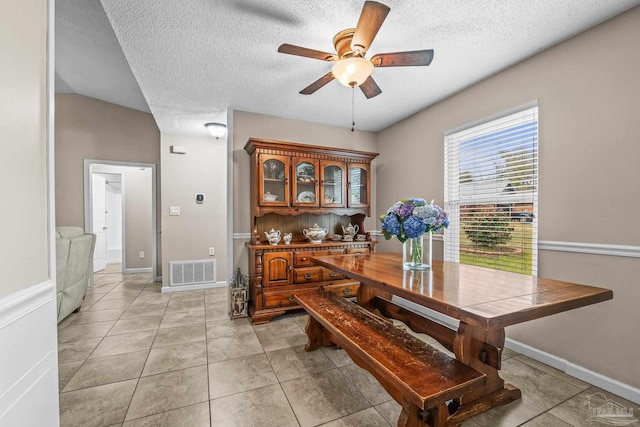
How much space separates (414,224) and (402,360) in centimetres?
82

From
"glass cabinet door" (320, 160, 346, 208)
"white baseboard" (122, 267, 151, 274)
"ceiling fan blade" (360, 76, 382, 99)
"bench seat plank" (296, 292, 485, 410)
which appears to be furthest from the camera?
"white baseboard" (122, 267, 151, 274)

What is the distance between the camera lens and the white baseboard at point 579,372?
5.53 feet

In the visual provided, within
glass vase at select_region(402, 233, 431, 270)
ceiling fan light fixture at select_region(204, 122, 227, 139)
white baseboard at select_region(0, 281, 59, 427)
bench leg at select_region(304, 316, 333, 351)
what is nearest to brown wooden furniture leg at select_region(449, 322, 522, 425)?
glass vase at select_region(402, 233, 431, 270)

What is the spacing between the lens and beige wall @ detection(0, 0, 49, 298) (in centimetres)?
82

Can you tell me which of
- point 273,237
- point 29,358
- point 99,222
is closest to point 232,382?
point 29,358

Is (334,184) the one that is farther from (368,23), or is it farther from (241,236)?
(368,23)

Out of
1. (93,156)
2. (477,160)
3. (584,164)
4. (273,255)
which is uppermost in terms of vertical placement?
(93,156)

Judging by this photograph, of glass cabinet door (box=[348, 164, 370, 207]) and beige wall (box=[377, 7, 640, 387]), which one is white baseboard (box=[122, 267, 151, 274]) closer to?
glass cabinet door (box=[348, 164, 370, 207])

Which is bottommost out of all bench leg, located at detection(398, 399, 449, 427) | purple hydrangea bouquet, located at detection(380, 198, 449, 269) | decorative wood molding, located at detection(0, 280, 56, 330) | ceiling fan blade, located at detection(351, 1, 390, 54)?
bench leg, located at detection(398, 399, 449, 427)

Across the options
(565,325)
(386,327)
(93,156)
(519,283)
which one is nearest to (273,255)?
(386,327)

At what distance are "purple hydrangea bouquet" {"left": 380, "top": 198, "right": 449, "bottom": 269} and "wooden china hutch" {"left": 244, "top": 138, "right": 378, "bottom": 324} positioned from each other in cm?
139

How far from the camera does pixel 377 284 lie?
1.60 m

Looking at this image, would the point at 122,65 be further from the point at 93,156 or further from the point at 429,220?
the point at 429,220

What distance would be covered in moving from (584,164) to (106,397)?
355 centimetres
